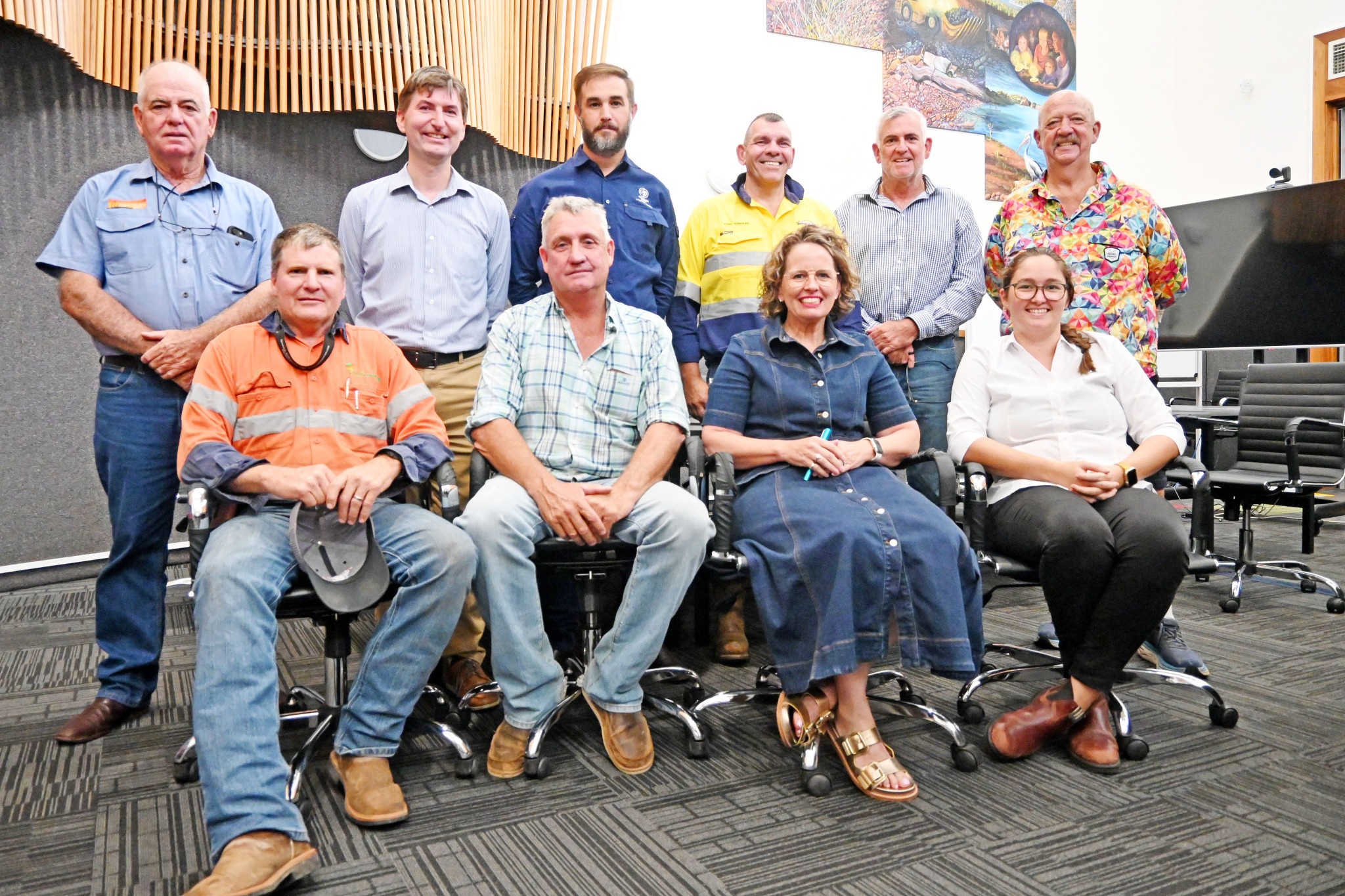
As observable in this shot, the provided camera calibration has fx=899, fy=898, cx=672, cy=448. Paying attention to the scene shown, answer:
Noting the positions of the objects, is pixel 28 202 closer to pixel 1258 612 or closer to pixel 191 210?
pixel 191 210

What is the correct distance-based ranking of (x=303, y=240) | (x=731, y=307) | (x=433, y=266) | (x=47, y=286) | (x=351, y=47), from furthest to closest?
1. (x=351, y=47)
2. (x=47, y=286)
3. (x=731, y=307)
4. (x=433, y=266)
5. (x=303, y=240)

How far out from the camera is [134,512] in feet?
7.47

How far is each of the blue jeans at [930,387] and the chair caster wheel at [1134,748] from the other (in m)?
1.04

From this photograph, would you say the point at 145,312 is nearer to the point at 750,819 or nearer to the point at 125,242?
the point at 125,242

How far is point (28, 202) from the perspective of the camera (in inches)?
148

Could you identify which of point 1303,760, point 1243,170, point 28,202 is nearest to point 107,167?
point 28,202

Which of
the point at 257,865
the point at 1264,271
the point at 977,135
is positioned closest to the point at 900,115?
the point at 257,865

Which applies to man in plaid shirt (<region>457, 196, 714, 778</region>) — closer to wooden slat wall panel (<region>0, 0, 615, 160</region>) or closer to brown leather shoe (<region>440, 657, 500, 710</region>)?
brown leather shoe (<region>440, 657, 500, 710</region>)

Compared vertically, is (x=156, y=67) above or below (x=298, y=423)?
above

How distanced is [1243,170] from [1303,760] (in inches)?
254

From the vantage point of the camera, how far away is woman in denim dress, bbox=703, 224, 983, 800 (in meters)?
1.99

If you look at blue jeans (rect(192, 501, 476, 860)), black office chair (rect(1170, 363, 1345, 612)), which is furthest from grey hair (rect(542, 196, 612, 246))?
black office chair (rect(1170, 363, 1345, 612))

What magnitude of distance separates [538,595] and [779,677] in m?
0.63

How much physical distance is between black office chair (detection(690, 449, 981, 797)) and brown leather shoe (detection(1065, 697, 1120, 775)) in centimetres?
22
